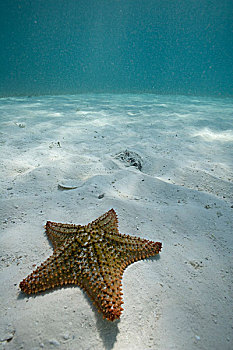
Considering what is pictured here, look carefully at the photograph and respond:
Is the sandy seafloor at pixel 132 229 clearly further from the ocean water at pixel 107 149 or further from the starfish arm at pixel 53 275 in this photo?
the starfish arm at pixel 53 275

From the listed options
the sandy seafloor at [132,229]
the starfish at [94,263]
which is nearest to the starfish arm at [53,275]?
the starfish at [94,263]

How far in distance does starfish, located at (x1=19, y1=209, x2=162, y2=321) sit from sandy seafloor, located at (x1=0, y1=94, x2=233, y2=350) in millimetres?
189

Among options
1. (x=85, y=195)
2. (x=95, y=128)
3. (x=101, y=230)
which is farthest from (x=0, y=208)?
(x=95, y=128)

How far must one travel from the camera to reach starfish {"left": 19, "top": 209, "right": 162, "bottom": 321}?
155 centimetres

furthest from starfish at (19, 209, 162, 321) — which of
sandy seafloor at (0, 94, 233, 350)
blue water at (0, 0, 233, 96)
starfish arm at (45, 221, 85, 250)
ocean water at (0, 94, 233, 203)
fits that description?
blue water at (0, 0, 233, 96)

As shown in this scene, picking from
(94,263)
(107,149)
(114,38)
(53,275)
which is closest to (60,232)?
(53,275)

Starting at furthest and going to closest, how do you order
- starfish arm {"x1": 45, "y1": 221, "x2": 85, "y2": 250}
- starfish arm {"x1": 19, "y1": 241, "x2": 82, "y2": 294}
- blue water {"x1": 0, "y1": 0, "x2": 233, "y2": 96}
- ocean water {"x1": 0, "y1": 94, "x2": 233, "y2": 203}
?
1. blue water {"x1": 0, "y1": 0, "x2": 233, "y2": 96}
2. ocean water {"x1": 0, "y1": 94, "x2": 233, "y2": 203}
3. starfish arm {"x1": 45, "y1": 221, "x2": 85, "y2": 250}
4. starfish arm {"x1": 19, "y1": 241, "x2": 82, "y2": 294}

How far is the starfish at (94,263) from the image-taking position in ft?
5.10

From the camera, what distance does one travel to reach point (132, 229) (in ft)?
8.92

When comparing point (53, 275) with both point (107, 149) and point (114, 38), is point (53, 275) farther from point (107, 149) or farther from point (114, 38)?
point (114, 38)

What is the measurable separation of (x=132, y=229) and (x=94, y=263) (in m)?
1.07

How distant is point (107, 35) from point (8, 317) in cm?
15595

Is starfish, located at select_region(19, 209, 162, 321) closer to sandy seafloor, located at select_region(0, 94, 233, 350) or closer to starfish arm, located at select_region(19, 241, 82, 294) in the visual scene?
starfish arm, located at select_region(19, 241, 82, 294)

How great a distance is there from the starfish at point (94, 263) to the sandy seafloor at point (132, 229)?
0.62ft
